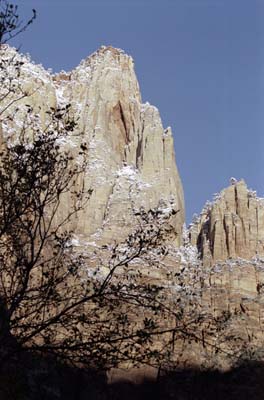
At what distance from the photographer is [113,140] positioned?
116 meters

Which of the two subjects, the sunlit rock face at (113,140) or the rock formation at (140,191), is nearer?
the rock formation at (140,191)

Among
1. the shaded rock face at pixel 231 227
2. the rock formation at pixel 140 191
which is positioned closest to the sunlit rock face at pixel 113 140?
the rock formation at pixel 140 191

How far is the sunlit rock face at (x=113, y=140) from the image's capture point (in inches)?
4053

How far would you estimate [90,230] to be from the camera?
101625 millimetres

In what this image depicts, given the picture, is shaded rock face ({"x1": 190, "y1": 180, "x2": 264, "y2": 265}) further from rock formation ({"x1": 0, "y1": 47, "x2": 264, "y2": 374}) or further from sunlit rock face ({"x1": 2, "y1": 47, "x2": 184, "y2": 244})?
sunlit rock face ({"x1": 2, "y1": 47, "x2": 184, "y2": 244})

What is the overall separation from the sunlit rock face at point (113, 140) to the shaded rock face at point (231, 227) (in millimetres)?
5708

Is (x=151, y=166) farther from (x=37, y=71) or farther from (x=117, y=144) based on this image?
(x=37, y=71)

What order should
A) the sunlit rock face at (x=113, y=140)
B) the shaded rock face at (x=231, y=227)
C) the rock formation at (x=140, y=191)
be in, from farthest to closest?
the shaded rock face at (x=231, y=227)
the sunlit rock face at (x=113, y=140)
the rock formation at (x=140, y=191)

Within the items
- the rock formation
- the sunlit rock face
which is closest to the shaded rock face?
the rock formation

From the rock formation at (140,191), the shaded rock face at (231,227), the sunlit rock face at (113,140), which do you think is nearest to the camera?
the rock formation at (140,191)

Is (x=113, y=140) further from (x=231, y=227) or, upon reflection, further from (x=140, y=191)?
(x=231, y=227)

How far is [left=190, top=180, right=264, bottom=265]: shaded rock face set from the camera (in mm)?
110125

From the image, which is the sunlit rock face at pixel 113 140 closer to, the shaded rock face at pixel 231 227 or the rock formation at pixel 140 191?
the rock formation at pixel 140 191

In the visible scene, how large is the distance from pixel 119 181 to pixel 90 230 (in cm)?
1081
